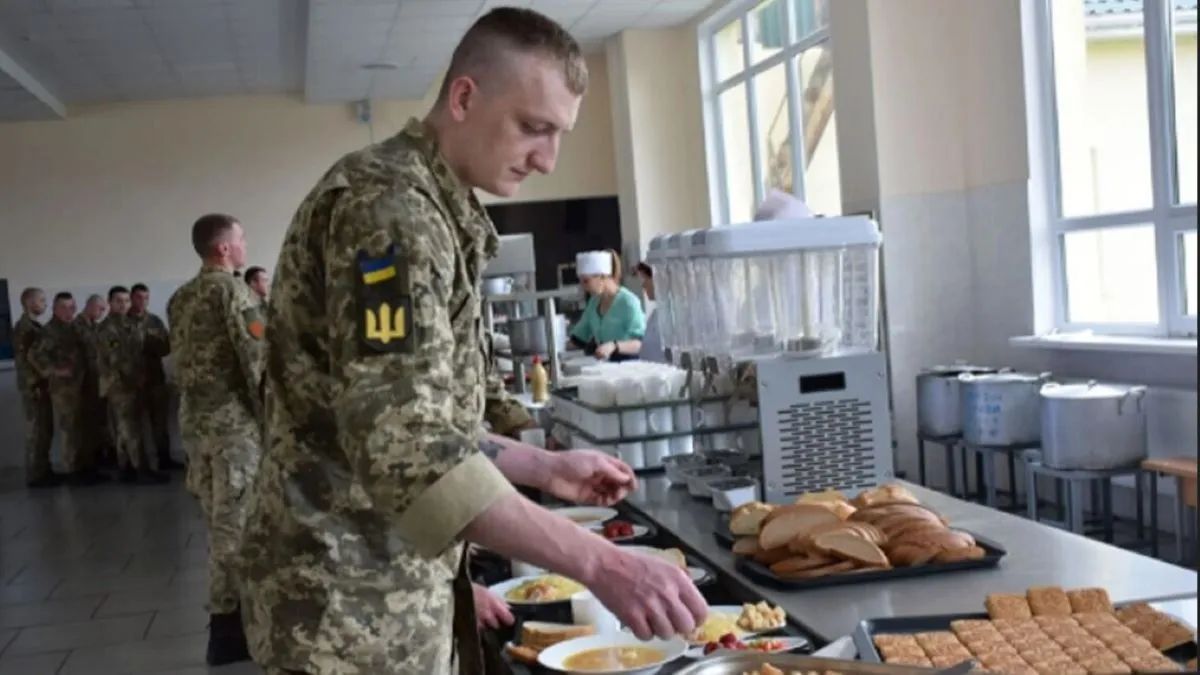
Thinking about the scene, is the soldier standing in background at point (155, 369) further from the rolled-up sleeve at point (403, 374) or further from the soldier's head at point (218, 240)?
the rolled-up sleeve at point (403, 374)

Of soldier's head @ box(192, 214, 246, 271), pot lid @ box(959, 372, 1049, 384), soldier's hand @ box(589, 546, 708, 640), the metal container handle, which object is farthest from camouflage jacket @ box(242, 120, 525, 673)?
pot lid @ box(959, 372, 1049, 384)

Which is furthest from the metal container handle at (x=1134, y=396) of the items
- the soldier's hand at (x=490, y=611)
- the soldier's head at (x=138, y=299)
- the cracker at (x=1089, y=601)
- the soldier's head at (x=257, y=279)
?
the soldier's head at (x=138, y=299)

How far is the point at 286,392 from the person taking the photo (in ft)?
5.07

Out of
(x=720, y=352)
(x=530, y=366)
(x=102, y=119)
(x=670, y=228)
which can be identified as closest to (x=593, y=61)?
(x=670, y=228)

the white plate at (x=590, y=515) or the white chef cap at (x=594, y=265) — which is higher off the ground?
the white chef cap at (x=594, y=265)

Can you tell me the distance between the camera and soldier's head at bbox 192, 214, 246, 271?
16.1 ft

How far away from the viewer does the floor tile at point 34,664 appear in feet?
16.4

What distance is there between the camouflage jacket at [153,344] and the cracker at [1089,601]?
9.71 meters

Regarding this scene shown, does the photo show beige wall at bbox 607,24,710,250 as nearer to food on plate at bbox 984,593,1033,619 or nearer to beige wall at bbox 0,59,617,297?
beige wall at bbox 0,59,617,297

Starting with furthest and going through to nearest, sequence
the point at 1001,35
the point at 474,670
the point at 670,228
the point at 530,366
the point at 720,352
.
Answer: the point at 670,228, the point at 1001,35, the point at 530,366, the point at 720,352, the point at 474,670

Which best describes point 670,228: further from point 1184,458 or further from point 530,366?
point 1184,458

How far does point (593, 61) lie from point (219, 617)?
730 centimetres

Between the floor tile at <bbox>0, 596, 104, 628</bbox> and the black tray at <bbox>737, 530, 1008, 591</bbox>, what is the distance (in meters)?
4.52

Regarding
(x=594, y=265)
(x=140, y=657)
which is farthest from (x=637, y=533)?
(x=594, y=265)
